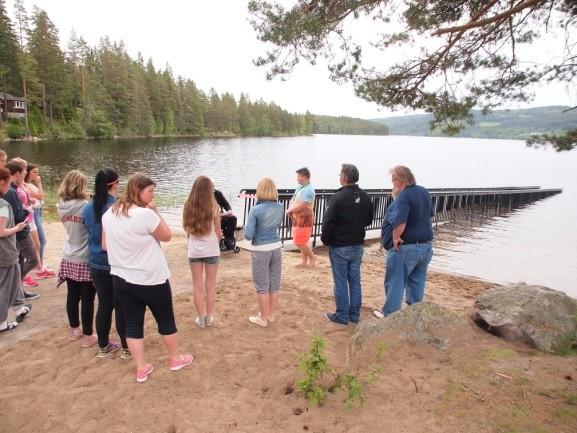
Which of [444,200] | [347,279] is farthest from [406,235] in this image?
Result: [444,200]

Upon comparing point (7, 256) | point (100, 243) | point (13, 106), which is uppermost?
point (13, 106)

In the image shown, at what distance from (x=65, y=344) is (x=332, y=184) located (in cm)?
2691

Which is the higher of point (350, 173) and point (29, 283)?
point (350, 173)

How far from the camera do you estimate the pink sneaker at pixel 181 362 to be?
11.9ft

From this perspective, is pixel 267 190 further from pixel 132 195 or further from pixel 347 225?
pixel 132 195

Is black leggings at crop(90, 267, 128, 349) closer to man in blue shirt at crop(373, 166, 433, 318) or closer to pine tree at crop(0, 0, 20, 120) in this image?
man in blue shirt at crop(373, 166, 433, 318)

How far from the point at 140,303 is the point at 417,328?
2754 millimetres

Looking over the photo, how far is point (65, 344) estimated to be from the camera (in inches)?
162

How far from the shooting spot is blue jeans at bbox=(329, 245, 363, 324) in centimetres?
470

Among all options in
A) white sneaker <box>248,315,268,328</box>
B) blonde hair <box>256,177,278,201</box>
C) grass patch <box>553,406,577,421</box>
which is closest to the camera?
grass patch <box>553,406,577,421</box>

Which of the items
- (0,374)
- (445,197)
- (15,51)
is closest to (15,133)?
(15,51)

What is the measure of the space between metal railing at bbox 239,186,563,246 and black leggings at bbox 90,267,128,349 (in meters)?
4.55

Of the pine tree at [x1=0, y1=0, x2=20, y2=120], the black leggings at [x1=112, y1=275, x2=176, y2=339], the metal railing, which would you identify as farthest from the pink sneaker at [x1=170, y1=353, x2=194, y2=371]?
the pine tree at [x1=0, y1=0, x2=20, y2=120]

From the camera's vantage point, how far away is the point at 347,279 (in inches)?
192
